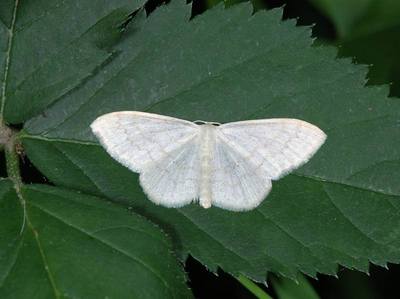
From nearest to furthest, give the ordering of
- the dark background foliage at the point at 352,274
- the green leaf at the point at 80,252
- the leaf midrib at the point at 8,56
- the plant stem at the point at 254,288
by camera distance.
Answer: the green leaf at the point at 80,252
the leaf midrib at the point at 8,56
the plant stem at the point at 254,288
the dark background foliage at the point at 352,274

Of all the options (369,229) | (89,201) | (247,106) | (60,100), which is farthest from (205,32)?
(369,229)

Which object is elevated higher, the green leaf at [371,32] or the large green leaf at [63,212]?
the large green leaf at [63,212]

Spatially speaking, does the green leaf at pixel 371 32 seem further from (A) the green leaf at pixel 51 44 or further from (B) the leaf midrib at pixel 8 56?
(B) the leaf midrib at pixel 8 56

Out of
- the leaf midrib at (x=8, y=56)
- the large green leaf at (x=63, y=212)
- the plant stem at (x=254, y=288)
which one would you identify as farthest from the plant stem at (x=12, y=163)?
the plant stem at (x=254, y=288)

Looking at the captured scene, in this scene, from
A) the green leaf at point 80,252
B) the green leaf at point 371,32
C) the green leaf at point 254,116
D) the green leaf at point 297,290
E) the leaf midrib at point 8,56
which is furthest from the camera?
the green leaf at point 371,32

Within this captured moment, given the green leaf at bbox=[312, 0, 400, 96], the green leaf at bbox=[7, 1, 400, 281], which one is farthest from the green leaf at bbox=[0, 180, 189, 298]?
the green leaf at bbox=[312, 0, 400, 96]

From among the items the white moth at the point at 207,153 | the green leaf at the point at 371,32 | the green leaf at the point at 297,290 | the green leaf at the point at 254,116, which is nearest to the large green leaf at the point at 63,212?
the green leaf at the point at 254,116

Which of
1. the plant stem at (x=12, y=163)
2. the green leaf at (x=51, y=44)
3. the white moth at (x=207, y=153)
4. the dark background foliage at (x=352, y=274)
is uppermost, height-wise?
the green leaf at (x=51, y=44)

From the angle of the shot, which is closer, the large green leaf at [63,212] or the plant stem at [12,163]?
the large green leaf at [63,212]
